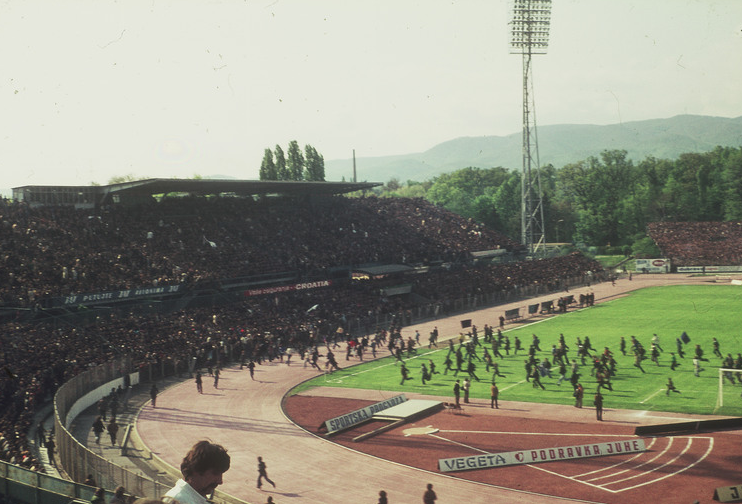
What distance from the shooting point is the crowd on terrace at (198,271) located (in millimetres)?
40812

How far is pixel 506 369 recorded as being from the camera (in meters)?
44.6

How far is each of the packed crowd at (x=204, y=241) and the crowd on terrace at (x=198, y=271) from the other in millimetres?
147

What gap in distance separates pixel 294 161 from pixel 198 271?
80559mm

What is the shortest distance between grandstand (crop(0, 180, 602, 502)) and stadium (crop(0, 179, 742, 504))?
0.23 metres

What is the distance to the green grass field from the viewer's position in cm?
3453

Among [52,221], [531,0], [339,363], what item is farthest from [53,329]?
[531,0]

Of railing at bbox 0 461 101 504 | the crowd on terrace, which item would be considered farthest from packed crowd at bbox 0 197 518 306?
railing at bbox 0 461 101 504

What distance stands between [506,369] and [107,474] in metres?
30.2

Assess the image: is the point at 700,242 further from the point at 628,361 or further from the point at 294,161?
the point at 294,161

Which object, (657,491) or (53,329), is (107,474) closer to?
(657,491)

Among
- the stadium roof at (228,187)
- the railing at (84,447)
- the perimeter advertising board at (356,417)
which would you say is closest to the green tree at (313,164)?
the stadium roof at (228,187)

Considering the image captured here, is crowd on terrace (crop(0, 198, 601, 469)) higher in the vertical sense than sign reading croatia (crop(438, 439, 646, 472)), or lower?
higher

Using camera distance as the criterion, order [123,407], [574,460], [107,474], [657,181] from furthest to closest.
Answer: [657,181], [123,407], [574,460], [107,474]

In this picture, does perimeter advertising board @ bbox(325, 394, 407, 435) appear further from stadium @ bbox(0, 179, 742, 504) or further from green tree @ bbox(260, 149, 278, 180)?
green tree @ bbox(260, 149, 278, 180)
